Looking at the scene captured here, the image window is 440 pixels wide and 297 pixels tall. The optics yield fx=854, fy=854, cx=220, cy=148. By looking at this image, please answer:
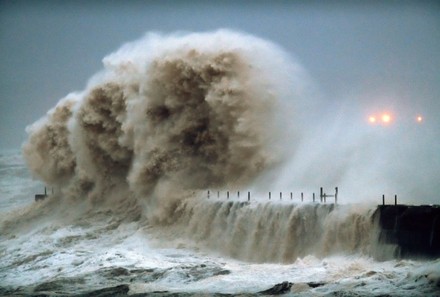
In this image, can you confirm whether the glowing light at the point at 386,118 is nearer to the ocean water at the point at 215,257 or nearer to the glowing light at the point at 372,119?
the glowing light at the point at 372,119

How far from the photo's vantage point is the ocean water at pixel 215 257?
1554 centimetres

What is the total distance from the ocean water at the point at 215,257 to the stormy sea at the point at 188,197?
46 mm

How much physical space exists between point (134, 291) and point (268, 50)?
13964 millimetres

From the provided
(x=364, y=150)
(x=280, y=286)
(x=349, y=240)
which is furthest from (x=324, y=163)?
(x=280, y=286)

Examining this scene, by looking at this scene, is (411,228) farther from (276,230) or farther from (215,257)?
(215,257)

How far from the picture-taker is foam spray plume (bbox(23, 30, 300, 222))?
85.0ft

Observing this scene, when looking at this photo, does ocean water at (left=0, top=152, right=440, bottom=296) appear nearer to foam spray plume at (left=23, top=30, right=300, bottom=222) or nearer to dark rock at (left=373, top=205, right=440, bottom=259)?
dark rock at (left=373, top=205, right=440, bottom=259)

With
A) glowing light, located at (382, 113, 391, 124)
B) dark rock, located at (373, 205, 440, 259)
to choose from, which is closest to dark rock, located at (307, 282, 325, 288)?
dark rock, located at (373, 205, 440, 259)

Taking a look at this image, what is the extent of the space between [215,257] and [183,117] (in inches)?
286

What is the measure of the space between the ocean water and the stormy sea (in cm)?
5

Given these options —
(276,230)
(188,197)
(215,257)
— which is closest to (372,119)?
Result: (188,197)

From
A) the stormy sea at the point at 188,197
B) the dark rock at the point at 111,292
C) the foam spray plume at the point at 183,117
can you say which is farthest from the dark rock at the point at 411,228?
the foam spray plume at the point at 183,117

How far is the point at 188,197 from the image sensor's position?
82.3 ft

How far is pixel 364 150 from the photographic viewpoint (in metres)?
23.0
